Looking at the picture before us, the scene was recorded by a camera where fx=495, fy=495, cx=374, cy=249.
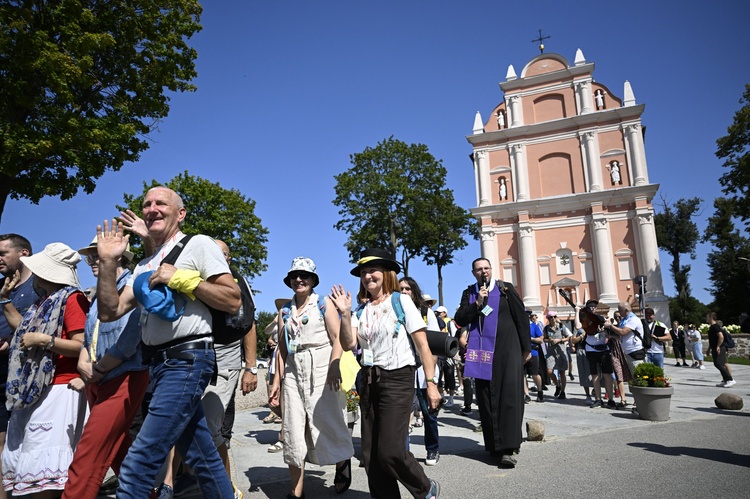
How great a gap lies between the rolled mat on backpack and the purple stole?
1839 mm

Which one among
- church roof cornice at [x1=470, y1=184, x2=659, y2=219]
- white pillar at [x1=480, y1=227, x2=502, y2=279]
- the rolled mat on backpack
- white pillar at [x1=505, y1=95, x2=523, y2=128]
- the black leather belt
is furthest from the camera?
white pillar at [x1=505, y1=95, x2=523, y2=128]

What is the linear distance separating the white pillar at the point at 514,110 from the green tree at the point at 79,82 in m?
32.6

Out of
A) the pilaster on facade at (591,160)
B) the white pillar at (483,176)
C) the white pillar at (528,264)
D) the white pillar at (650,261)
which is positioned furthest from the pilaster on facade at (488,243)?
the white pillar at (650,261)

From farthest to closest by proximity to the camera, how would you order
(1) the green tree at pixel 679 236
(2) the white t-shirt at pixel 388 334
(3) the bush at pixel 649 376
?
(1) the green tree at pixel 679 236 → (3) the bush at pixel 649 376 → (2) the white t-shirt at pixel 388 334

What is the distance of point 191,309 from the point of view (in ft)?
9.70

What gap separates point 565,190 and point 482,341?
3812cm

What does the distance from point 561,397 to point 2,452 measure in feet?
35.1

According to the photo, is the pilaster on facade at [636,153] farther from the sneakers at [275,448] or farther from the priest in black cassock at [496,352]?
the sneakers at [275,448]

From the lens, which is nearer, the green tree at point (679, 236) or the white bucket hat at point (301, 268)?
the white bucket hat at point (301, 268)

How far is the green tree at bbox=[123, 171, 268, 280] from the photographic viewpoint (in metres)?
32.0

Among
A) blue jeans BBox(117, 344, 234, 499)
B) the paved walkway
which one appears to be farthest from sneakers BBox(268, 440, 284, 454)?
blue jeans BBox(117, 344, 234, 499)

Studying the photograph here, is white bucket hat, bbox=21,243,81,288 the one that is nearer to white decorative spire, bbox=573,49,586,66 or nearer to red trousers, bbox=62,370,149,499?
red trousers, bbox=62,370,149,499

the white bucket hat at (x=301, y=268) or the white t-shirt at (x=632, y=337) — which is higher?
the white bucket hat at (x=301, y=268)

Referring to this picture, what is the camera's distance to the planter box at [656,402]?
7926 millimetres
